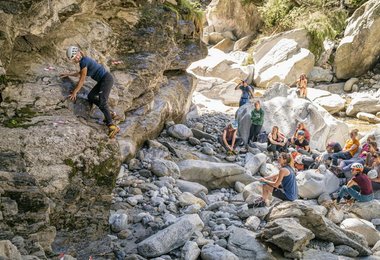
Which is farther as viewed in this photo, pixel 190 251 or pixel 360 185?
pixel 360 185

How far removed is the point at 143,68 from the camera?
37.4 feet

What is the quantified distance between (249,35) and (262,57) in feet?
22.1

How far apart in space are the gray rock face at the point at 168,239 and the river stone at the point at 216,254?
0.41 meters

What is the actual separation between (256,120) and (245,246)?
24.6 ft

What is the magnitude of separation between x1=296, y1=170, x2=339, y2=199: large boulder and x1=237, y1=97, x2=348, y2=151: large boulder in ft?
14.6

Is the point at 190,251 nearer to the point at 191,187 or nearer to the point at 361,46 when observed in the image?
the point at 191,187

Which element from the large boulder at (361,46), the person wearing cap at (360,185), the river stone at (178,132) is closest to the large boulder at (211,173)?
the river stone at (178,132)

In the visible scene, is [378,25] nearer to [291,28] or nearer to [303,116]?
[291,28]

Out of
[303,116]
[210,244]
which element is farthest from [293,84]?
[210,244]

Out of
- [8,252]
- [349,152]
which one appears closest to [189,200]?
[8,252]

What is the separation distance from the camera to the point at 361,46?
25.5 metres

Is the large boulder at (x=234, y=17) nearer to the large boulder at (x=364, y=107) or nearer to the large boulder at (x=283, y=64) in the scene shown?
the large boulder at (x=283, y=64)

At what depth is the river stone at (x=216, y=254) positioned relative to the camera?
6.59 meters

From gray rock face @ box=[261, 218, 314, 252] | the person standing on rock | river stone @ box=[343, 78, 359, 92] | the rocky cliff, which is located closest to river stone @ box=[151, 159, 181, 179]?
the rocky cliff
